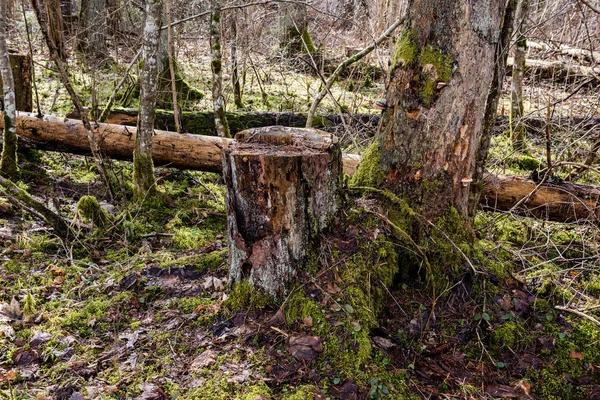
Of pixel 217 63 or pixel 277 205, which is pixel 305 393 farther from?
pixel 217 63

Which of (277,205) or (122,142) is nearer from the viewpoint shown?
(277,205)

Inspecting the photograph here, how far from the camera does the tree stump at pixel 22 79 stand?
643 centimetres

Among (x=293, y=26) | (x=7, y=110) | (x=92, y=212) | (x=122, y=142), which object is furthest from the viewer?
(x=293, y=26)

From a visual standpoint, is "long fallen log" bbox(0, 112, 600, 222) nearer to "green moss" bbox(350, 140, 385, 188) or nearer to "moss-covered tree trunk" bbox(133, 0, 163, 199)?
"moss-covered tree trunk" bbox(133, 0, 163, 199)

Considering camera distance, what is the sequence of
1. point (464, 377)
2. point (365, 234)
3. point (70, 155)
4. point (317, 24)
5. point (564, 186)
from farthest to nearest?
point (317, 24) < point (70, 155) < point (564, 186) < point (365, 234) < point (464, 377)

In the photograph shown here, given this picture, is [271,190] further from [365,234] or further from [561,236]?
[561,236]

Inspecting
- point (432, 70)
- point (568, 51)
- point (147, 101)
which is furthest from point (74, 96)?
point (568, 51)

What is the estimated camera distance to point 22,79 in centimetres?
655

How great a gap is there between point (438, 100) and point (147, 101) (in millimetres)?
3280

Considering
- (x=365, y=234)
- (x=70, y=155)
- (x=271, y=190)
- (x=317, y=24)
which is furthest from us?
(x=317, y=24)

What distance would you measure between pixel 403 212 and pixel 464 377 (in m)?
1.20

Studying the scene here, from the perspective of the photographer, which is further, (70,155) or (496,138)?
(496,138)

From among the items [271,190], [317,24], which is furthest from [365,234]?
[317,24]

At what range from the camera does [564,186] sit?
4.65 m
